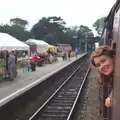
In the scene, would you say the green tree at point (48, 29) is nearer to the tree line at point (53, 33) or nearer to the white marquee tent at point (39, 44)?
the tree line at point (53, 33)

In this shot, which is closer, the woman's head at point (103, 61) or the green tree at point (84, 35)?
the woman's head at point (103, 61)

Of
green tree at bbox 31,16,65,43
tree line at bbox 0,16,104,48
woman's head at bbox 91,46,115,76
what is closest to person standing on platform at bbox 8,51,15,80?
woman's head at bbox 91,46,115,76

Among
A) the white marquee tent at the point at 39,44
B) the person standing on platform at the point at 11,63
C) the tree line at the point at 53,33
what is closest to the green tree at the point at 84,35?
the tree line at the point at 53,33

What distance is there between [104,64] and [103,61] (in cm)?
3

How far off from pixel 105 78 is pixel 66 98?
11.4 metres

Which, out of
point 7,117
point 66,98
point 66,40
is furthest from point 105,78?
point 66,40

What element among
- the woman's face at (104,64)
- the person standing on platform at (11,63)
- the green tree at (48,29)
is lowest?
the person standing on platform at (11,63)

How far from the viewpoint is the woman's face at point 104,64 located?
2939 mm

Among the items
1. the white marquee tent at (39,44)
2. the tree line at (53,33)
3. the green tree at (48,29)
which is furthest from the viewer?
the green tree at (48,29)

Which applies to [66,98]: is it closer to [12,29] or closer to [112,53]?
[112,53]

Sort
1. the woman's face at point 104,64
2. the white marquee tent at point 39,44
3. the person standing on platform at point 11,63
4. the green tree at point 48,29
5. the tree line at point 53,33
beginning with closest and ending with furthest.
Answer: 1. the woman's face at point 104,64
2. the person standing on platform at point 11,63
3. the white marquee tent at point 39,44
4. the tree line at point 53,33
5. the green tree at point 48,29

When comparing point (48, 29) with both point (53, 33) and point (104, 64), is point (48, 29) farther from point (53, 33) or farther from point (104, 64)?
point (104, 64)

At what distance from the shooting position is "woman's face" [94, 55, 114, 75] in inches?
116

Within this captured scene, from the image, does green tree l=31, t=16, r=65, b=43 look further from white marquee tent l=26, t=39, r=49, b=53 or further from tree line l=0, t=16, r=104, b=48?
white marquee tent l=26, t=39, r=49, b=53
